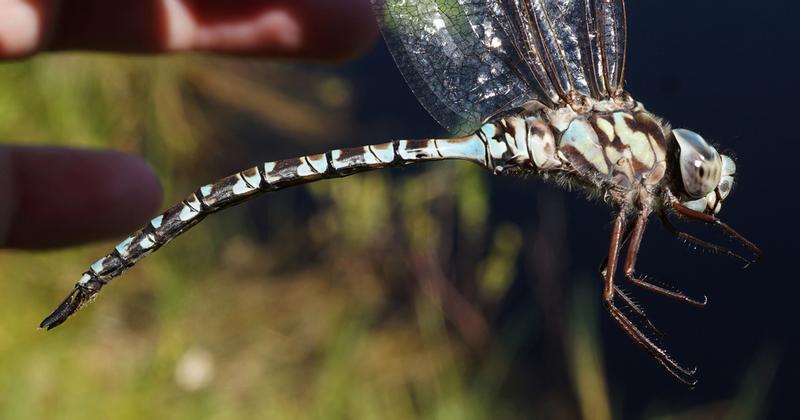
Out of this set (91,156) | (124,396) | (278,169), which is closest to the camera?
(278,169)

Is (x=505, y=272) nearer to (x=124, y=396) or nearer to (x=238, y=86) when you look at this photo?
(x=124, y=396)

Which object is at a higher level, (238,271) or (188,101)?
(188,101)

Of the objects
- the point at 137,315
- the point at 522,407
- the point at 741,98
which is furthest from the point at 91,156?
the point at 741,98

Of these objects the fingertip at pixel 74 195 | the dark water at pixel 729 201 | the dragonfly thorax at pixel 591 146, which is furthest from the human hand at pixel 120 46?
the dark water at pixel 729 201

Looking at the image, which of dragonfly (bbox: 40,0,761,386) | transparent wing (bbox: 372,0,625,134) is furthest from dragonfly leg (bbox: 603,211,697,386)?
transparent wing (bbox: 372,0,625,134)

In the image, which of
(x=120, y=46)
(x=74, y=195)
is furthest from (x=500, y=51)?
(x=74, y=195)

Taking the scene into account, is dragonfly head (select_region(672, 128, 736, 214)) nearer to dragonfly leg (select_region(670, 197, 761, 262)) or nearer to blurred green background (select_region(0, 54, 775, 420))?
dragonfly leg (select_region(670, 197, 761, 262))

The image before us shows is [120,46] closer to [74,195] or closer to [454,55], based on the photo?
[74,195]
